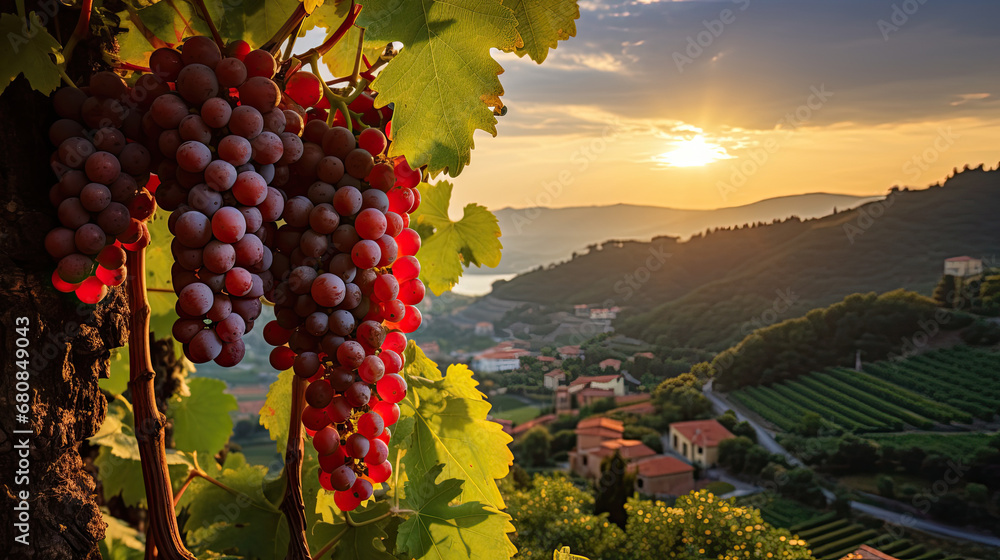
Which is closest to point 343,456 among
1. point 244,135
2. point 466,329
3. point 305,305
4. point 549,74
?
point 305,305

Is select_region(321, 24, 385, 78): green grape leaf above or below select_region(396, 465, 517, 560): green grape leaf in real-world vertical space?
above

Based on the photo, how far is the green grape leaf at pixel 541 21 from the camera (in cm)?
50

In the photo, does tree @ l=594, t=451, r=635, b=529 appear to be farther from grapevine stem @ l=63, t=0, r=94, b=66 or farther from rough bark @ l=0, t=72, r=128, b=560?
grapevine stem @ l=63, t=0, r=94, b=66

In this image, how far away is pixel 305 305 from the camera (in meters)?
0.47

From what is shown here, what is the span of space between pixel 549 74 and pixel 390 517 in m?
4.33

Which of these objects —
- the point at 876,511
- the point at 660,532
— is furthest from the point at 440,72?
the point at 876,511

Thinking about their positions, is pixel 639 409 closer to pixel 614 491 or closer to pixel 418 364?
pixel 614 491

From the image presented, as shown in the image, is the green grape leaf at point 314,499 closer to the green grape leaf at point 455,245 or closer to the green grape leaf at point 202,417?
the green grape leaf at point 455,245

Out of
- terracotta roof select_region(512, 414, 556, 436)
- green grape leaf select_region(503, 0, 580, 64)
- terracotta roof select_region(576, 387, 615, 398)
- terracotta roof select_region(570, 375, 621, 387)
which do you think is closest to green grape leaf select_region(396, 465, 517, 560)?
green grape leaf select_region(503, 0, 580, 64)

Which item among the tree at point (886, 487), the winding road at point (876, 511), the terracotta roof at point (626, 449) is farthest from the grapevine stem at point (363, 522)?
the tree at point (886, 487)

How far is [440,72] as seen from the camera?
0.48m

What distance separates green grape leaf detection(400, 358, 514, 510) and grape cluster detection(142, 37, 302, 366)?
0.31 meters

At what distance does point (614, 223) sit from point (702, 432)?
2321mm

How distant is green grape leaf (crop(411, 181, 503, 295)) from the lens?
91 cm
